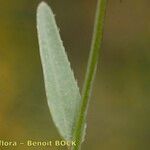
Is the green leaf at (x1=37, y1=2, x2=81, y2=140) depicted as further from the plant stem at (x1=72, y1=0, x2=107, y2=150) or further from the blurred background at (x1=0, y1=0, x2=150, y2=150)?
the blurred background at (x1=0, y1=0, x2=150, y2=150)

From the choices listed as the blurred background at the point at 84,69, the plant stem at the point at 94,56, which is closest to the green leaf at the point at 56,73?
the plant stem at the point at 94,56

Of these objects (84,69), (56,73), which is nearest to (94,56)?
(56,73)

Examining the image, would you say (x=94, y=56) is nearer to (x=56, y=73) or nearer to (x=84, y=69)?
(x=56, y=73)

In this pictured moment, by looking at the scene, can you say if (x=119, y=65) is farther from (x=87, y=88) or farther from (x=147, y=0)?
(x=87, y=88)

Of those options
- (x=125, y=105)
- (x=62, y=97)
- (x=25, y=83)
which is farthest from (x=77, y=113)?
(x=125, y=105)

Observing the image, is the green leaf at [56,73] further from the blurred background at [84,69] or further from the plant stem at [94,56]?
the blurred background at [84,69]

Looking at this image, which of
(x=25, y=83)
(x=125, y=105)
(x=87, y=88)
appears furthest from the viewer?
(x=125, y=105)
